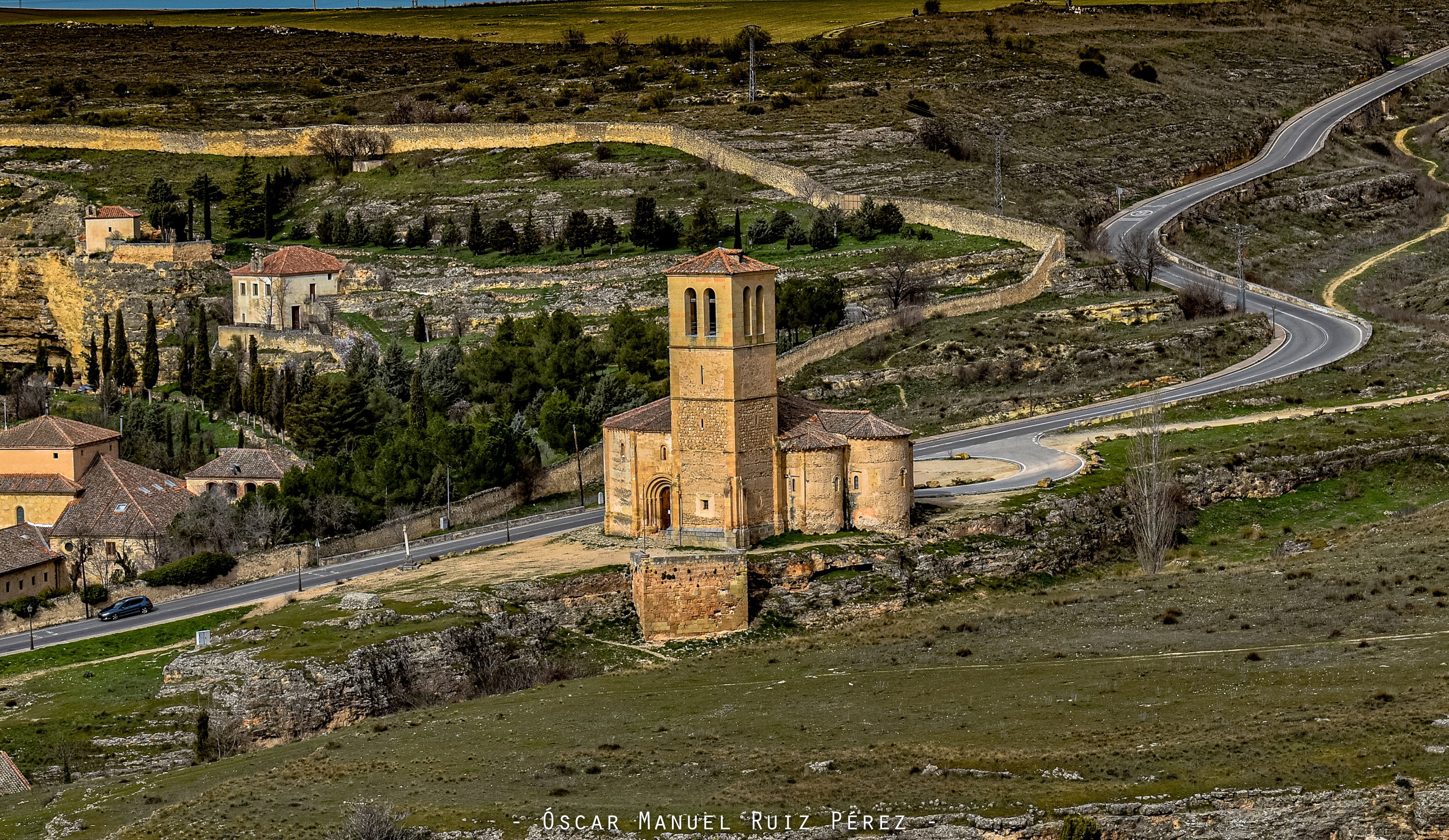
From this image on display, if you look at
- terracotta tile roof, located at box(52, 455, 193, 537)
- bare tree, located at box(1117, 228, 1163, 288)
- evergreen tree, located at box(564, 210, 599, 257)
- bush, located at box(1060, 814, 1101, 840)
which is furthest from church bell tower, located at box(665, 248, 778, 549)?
evergreen tree, located at box(564, 210, 599, 257)

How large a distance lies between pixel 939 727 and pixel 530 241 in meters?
78.6

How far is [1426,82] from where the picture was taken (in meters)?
153

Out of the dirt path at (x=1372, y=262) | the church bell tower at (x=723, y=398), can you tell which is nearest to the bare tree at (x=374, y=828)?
the church bell tower at (x=723, y=398)

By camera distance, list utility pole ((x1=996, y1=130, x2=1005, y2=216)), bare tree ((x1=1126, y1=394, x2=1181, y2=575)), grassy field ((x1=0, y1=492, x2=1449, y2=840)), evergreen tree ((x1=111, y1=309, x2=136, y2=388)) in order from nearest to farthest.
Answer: grassy field ((x1=0, y1=492, x2=1449, y2=840)) < bare tree ((x1=1126, y1=394, x2=1181, y2=575)) < evergreen tree ((x1=111, y1=309, x2=136, y2=388)) < utility pole ((x1=996, y1=130, x2=1005, y2=216))

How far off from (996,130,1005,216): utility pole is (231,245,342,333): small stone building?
37.5 meters

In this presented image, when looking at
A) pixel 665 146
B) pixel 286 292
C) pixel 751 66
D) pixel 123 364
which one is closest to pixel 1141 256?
pixel 665 146

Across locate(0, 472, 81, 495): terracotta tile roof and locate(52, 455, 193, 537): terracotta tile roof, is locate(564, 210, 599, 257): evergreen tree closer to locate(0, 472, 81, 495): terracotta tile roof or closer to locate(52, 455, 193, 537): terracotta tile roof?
locate(52, 455, 193, 537): terracotta tile roof

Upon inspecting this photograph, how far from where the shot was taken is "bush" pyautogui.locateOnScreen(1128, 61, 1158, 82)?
493ft

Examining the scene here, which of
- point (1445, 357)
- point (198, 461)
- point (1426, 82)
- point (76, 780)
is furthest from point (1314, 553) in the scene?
point (1426, 82)

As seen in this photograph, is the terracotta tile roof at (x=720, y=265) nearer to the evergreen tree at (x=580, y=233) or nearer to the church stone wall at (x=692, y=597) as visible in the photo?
the church stone wall at (x=692, y=597)

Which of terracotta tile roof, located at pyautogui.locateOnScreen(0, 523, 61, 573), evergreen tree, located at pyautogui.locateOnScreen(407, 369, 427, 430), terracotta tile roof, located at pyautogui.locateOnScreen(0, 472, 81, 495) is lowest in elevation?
terracotta tile roof, located at pyautogui.locateOnScreen(0, 523, 61, 573)

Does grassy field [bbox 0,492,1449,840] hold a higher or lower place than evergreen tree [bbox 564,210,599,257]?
lower

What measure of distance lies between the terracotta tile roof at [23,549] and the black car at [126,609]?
24.5ft

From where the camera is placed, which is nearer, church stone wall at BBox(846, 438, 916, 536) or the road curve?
church stone wall at BBox(846, 438, 916, 536)
